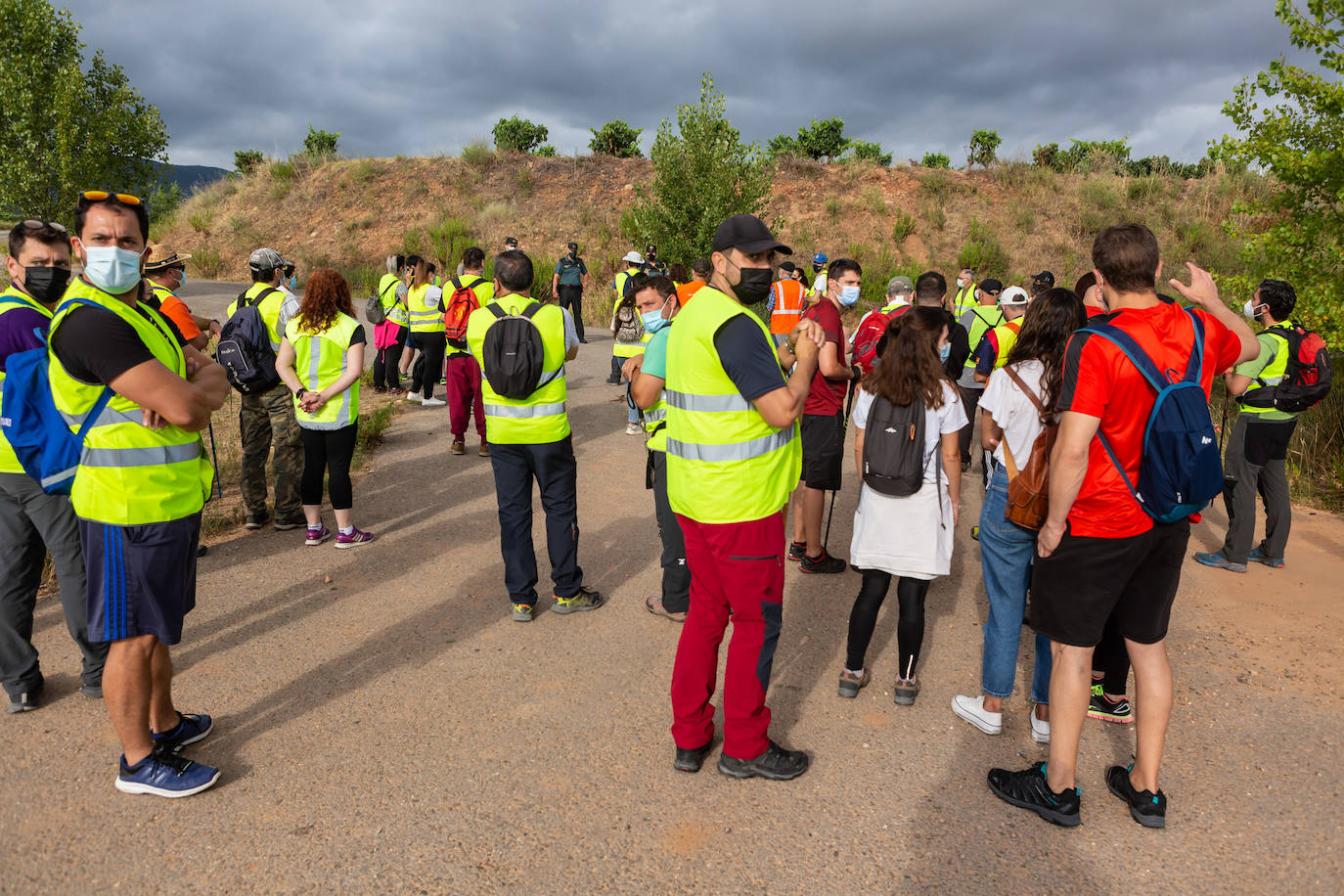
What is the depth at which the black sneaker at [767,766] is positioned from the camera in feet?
10.3

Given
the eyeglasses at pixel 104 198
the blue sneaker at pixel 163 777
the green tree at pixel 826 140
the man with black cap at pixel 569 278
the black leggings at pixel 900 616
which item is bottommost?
the blue sneaker at pixel 163 777

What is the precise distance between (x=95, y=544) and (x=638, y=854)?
2.29 metres

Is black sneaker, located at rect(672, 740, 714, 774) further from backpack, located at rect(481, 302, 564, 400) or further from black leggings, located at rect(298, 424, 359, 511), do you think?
black leggings, located at rect(298, 424, 359, 511)

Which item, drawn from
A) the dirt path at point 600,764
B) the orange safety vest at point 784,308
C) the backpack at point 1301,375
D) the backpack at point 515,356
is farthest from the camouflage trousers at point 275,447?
the backpack at point 1301,375

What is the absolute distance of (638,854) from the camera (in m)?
2.74

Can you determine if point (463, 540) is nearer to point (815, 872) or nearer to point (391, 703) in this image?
point (391, 703)

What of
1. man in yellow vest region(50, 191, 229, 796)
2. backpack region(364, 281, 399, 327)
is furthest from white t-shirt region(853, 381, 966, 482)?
backpack region(364, 281, 399, 327)

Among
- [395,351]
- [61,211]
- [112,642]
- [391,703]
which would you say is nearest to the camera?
[112,642]

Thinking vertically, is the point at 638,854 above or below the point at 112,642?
below

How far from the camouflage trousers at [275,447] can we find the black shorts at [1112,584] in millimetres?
5378

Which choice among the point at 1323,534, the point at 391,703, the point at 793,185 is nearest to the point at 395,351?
the point at 391,703

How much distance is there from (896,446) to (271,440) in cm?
498

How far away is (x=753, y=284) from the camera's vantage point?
9.49 feet

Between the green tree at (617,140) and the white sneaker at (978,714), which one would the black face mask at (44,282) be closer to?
the white sneaker at (978,714)
